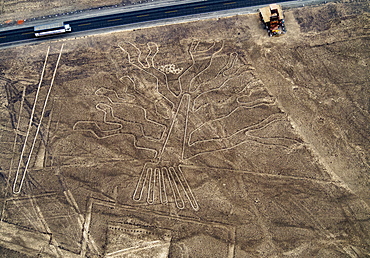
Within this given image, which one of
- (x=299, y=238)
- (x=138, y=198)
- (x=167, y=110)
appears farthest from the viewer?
(x=167, y=110)

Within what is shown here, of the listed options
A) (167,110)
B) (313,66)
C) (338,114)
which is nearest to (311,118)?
(338,114)

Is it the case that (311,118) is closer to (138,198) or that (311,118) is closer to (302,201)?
(302,201)

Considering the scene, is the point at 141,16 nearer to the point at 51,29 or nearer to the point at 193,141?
the point at 51,29

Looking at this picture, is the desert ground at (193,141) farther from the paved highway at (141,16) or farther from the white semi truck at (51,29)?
the paved highway at (141,16)

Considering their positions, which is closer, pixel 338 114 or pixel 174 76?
pixel 338 114

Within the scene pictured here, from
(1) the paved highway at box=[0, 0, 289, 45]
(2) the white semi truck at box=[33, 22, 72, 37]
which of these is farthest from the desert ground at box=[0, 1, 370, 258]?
(1) the paved highway at box=[0, 0, 289, 45]

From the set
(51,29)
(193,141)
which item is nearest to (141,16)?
(51,29)
